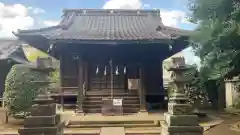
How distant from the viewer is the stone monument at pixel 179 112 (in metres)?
8.81

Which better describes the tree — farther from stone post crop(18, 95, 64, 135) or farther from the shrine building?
stone post crop(18, 95, 64, 135)

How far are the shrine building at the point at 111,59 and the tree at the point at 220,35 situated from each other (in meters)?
4.59

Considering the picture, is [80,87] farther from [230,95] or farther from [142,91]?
Result: [230,95]

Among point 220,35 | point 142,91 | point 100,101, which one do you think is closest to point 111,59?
point 100,101

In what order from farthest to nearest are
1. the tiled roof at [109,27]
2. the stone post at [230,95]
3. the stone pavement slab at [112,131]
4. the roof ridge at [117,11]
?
the roof ridge at [117,11] < the stone post at [230,95] < the tiled roof at [109,27] < the stone pavement slab at [112,131]

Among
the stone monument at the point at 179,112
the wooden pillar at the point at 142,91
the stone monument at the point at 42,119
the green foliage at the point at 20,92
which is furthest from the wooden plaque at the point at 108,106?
the stone monument at the point at 42,119

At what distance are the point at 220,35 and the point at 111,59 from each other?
856 centimetres

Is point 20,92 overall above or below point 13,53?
below

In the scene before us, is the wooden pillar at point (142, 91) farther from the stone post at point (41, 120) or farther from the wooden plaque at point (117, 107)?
the stone post at point (41, 120)

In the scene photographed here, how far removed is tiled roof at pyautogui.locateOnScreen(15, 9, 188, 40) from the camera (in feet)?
50.1

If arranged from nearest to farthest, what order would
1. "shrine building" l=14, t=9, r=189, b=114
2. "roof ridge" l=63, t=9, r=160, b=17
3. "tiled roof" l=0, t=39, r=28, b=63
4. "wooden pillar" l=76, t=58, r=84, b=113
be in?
"wooden pillar" l=76, t=58, r=84, b=113, "shrine building" l=14, t=9, r=189, b=114, "roof ridge" l=63, t=9, r=160, b=17, "tiled roof" l=0, t=39, r=28, b=63

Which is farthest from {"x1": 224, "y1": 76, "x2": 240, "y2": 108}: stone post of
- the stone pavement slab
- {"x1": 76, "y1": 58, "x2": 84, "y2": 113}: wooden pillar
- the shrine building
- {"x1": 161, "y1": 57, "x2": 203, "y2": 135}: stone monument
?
{"x1": 161, "y1": 57, "x2": 203, "y2": 135}: stone monument

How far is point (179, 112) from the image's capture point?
8953 mm

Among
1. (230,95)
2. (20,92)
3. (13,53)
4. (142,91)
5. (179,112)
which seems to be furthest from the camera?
(13,53)
